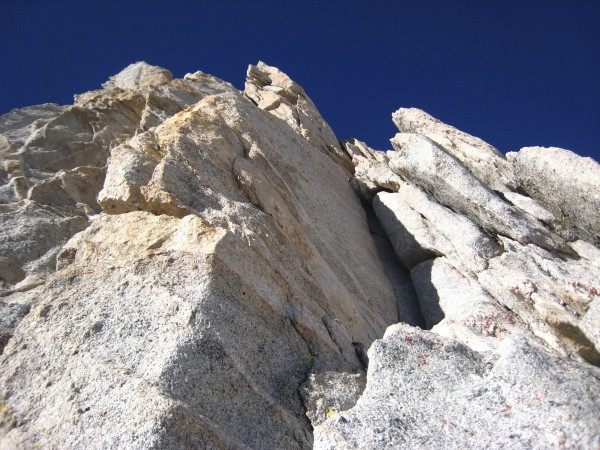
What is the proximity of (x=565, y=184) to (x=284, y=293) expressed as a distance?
46.2ft

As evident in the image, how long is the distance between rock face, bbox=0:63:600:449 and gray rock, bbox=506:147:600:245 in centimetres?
9

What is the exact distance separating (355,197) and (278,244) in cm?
1362

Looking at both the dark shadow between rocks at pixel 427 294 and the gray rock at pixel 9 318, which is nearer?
the gray rock at pixel 9 318

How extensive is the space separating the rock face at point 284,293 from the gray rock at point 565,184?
3.7 inches

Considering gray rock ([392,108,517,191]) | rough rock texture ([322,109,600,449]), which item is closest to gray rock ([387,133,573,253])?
rough rock texture ([322,109,600,449])

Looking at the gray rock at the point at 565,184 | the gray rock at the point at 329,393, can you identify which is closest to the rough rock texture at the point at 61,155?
the gray rock at the point at 329,393

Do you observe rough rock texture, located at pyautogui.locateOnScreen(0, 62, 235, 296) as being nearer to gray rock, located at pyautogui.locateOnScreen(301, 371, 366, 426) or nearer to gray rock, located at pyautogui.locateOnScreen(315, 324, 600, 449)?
gray rock, located at pyautogui.locateOnScreen(301, 371, 366, 426)

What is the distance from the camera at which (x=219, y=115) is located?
21609 millimetres

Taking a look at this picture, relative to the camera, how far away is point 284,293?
1425 cm

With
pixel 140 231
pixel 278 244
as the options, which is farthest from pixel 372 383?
pixel 140 231

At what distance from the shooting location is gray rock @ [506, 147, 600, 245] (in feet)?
69.2

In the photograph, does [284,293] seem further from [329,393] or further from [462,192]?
[462,192]

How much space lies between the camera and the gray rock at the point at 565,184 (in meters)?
21.1

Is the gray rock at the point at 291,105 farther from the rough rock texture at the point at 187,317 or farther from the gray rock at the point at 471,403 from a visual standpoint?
the gray rock at the point at 471,403
